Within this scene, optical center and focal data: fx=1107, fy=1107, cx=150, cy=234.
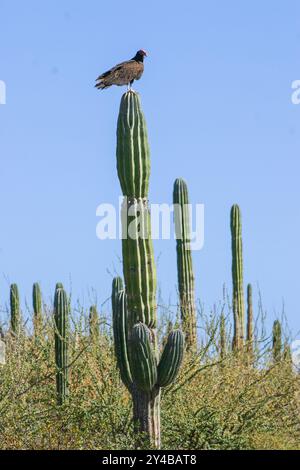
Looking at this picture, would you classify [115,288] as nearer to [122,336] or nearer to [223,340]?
[122,336]

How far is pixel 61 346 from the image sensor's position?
15.6m

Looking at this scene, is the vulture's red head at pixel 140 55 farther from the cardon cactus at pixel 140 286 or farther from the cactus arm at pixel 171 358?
the cactus arm at pixel 171 358

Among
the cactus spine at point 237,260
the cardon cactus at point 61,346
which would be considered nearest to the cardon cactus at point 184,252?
the cactus spine at point 237,260

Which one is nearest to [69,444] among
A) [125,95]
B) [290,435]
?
[290,435]

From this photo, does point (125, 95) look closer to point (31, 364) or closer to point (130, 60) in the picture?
point (130, 60)

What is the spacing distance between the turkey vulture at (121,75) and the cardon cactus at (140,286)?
1.00m

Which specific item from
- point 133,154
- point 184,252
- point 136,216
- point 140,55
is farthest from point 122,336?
point 184,252

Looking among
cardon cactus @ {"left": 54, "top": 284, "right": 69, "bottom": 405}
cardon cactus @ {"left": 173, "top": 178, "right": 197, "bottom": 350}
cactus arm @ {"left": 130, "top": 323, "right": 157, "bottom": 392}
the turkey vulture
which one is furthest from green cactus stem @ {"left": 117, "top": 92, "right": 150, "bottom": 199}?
cardon cactus @ {"left": 173, "top": 178, "right": 197, "bottom": 350}

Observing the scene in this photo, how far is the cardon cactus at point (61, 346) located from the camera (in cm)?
1553

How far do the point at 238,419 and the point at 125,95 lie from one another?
4803 mm

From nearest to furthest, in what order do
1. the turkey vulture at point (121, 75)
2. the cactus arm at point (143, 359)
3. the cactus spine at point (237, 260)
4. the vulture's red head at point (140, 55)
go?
the cactus arm at point (143, 359)
the turkey vulture at point (121, 75)
the vulture's red head at point (140, 55)
the cactus spine at point (237, 260)

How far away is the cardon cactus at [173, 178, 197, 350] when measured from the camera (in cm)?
1850

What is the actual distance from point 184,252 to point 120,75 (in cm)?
506

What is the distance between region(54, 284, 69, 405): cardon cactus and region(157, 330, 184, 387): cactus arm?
Answer: 8.64 feet
